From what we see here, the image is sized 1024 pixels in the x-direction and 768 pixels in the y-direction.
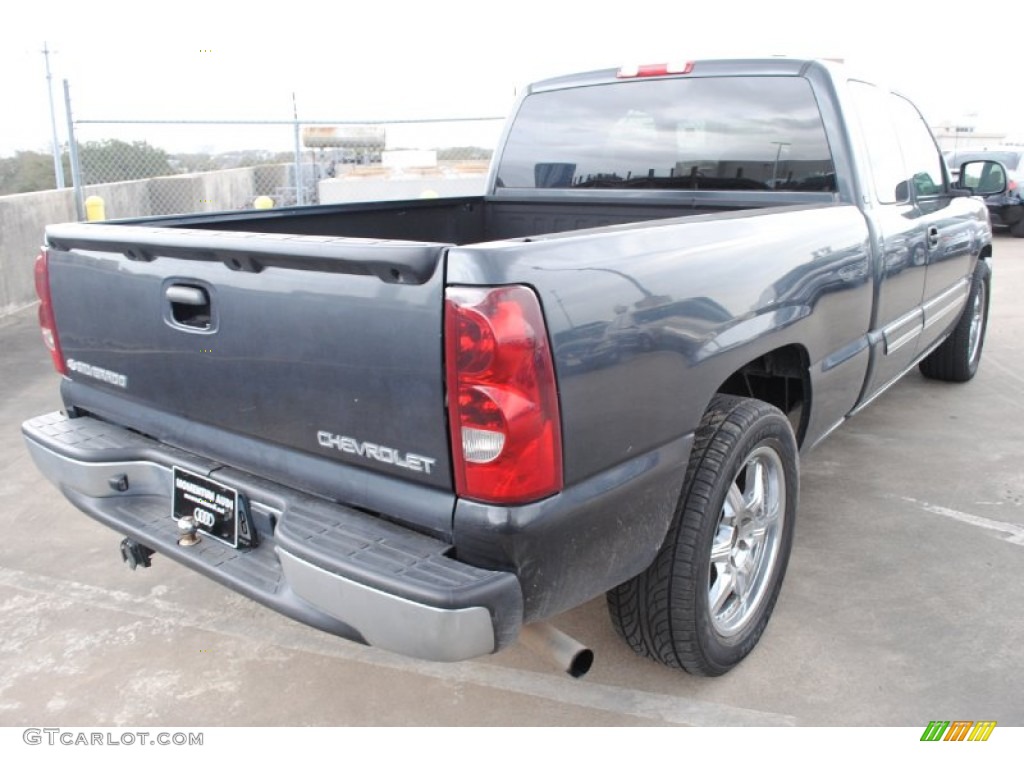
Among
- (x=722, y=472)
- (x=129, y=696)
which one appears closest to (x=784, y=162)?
(x=722, y=472)

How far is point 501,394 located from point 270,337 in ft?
2.29

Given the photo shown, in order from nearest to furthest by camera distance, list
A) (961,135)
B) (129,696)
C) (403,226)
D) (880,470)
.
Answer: (129,696), (403,226), (880,470), (961,135)

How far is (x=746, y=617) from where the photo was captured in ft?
9.37

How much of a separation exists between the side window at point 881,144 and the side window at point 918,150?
134mm

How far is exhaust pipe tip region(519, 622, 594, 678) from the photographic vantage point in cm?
215

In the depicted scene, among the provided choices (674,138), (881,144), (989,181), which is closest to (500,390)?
(674,138)

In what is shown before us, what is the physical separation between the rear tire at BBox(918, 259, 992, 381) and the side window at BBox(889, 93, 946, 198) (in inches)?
49.6

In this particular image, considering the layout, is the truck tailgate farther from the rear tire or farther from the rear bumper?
the rear tire

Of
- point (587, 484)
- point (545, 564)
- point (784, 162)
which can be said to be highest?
point (784, 162)

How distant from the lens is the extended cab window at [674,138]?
3477mm

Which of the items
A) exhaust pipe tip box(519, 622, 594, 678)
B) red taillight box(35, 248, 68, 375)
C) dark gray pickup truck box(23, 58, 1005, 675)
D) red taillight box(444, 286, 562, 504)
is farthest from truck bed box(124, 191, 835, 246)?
exhaust pipe tip box(519, 622, 594, 678)

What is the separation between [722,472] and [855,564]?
53.6 inches

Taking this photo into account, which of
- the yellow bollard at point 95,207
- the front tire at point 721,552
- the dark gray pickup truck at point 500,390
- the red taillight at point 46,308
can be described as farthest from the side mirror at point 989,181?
the yellow bollard at point 95,207

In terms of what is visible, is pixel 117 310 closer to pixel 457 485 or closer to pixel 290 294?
pixel 290 294
